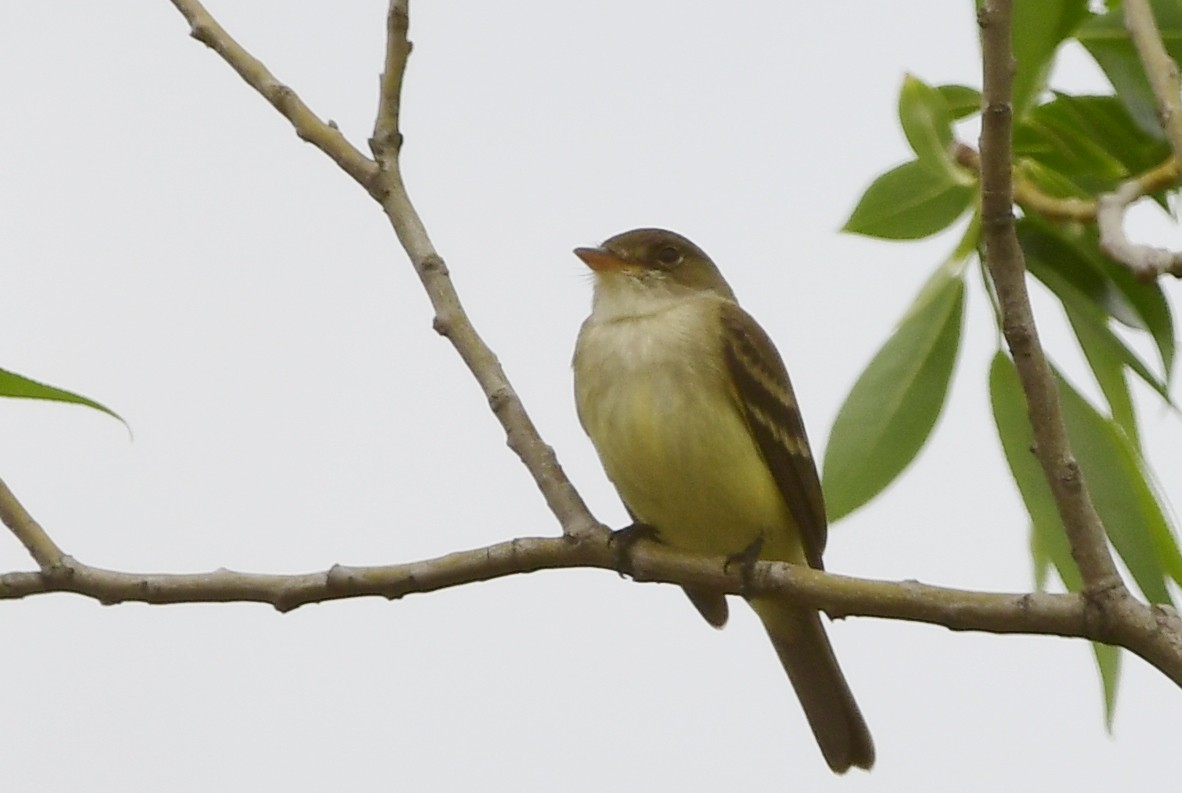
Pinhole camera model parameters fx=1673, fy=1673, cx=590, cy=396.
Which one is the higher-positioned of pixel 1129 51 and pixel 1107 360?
pixel 1129 51

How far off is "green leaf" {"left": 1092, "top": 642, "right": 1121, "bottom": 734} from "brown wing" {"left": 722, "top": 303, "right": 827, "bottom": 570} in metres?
1.07

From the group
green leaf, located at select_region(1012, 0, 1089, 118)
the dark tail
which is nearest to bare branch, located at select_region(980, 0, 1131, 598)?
green leaf, located at select_region(1012, 0, 1089, 118)

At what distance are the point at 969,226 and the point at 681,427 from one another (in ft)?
3.29

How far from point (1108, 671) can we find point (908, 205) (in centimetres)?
91

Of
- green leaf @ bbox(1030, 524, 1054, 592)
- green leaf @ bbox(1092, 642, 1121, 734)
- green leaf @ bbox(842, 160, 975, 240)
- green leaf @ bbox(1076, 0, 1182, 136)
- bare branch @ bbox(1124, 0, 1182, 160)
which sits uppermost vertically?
green leaf @ bbox(1076, 0, 1182, 136)

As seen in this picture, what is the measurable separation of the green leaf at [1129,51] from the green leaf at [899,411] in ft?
1.42

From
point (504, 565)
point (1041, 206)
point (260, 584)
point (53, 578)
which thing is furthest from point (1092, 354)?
point (53, 578)

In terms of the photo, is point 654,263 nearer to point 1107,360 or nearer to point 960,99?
point 960,99

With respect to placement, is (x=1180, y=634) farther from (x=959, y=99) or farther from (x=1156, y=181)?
(x=959, y=99)

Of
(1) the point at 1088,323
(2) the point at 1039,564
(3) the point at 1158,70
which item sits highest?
(3) the point at 1158,70

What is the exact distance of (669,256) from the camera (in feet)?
15.2

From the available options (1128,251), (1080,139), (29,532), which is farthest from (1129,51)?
(29,532)

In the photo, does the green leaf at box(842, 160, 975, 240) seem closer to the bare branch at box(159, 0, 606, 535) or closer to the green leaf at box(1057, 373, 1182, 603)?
the green leaf at box(1057, 373, 1182, 603)

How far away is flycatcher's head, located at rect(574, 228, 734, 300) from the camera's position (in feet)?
14.6
